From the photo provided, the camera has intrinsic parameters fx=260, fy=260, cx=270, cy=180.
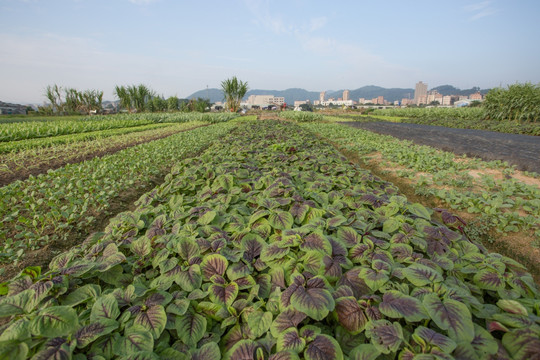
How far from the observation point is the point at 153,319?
1253mm

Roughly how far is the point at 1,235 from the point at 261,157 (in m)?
4.32

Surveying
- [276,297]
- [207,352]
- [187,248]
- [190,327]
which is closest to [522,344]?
[276,297]

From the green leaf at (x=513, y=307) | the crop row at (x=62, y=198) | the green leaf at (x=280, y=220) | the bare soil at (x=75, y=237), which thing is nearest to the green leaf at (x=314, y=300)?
the green leaf at (x=280, y=220)

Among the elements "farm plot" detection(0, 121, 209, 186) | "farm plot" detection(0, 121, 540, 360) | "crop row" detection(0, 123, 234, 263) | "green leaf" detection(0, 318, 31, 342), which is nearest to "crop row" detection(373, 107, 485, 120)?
"crop row" detection(0, 123, 234, 263)

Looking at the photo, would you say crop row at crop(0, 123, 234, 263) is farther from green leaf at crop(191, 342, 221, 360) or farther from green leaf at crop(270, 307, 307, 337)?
green leaf at crop(270, 307, 307, 337)

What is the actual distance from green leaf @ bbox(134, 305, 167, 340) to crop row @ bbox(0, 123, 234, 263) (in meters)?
2.49

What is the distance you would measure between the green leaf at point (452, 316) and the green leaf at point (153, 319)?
1.24 metres

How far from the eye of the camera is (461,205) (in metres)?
4.62

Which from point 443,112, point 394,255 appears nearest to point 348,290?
point 394,255

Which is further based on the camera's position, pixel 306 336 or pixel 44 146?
pixel 44 146

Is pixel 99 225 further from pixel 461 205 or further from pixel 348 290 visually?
pixel 461 205

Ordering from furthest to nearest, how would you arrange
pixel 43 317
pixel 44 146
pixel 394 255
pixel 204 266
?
pixel 44 146
pixel 394 255
pixel 204 266
pixel 43 317

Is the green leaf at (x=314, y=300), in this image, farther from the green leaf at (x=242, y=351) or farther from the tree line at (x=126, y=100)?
the tree line at (x=126, y=100)

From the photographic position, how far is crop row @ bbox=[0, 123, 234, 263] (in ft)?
11.7
